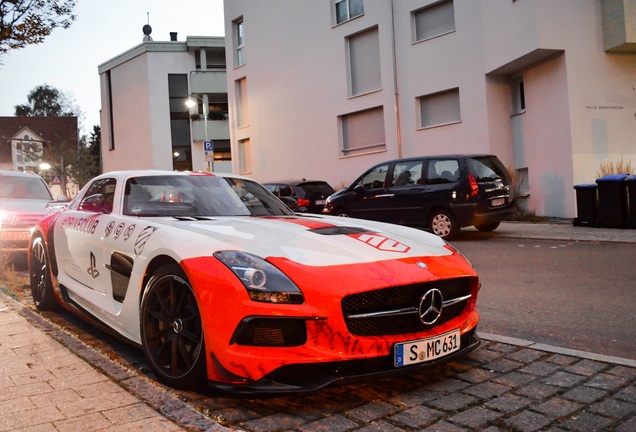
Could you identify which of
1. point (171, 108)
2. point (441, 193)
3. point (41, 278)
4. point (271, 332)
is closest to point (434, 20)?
point (441, 193)

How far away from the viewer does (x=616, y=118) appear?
16578mm

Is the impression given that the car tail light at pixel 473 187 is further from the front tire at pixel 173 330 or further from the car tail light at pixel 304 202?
the front tire at pixel 173 330

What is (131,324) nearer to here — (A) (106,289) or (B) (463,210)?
(A) (106,289)

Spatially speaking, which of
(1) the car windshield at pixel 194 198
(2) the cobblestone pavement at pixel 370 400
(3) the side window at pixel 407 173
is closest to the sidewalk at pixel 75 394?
(2) the cobblestone pavement at pixel 370 400

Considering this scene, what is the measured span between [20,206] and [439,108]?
44.5ft

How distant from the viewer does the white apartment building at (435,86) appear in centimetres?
1609

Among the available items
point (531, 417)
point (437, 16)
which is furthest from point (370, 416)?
point (437, 16)

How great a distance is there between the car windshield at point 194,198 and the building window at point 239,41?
26.9m

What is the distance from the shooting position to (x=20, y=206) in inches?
429

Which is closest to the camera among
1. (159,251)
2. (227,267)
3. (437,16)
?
(227,267)

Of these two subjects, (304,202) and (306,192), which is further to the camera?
(306,192)

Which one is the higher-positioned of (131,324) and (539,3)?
(539,3)

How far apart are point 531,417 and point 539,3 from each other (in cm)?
1434

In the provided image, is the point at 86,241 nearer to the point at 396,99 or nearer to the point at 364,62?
the point at 396,99
